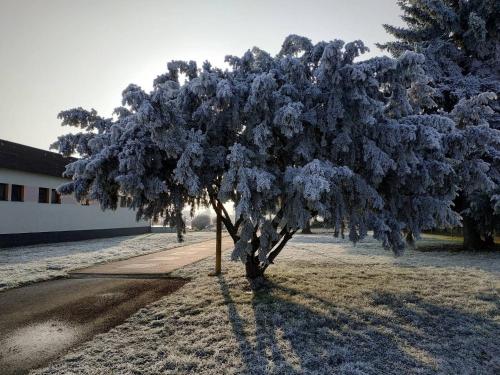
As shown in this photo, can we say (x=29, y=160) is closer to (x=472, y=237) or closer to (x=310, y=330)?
(x=310, y=330)

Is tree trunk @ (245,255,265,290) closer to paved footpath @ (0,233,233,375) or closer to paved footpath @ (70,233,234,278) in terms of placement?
paved footpath @ (0,233,233,375)

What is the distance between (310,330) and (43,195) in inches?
761

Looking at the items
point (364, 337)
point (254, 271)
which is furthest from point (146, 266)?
point (364, 337)

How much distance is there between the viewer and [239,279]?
30.1 feet

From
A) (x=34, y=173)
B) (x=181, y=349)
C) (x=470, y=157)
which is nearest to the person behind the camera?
(x=181, y=349)

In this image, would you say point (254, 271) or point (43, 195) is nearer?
point (254, 271)

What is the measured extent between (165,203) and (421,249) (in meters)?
13.7

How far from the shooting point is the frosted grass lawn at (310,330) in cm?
431

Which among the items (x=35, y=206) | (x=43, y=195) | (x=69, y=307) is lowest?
(x=69, y=307)

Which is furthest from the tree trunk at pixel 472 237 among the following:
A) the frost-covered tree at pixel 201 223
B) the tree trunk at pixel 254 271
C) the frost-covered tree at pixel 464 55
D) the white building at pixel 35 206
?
the frost-covered tree at pixel 201 223

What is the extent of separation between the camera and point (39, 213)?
1969cm

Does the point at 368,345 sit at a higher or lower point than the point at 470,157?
lower

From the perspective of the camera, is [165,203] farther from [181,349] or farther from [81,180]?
[181,349]

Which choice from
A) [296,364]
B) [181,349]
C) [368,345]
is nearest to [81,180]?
[181,349]
